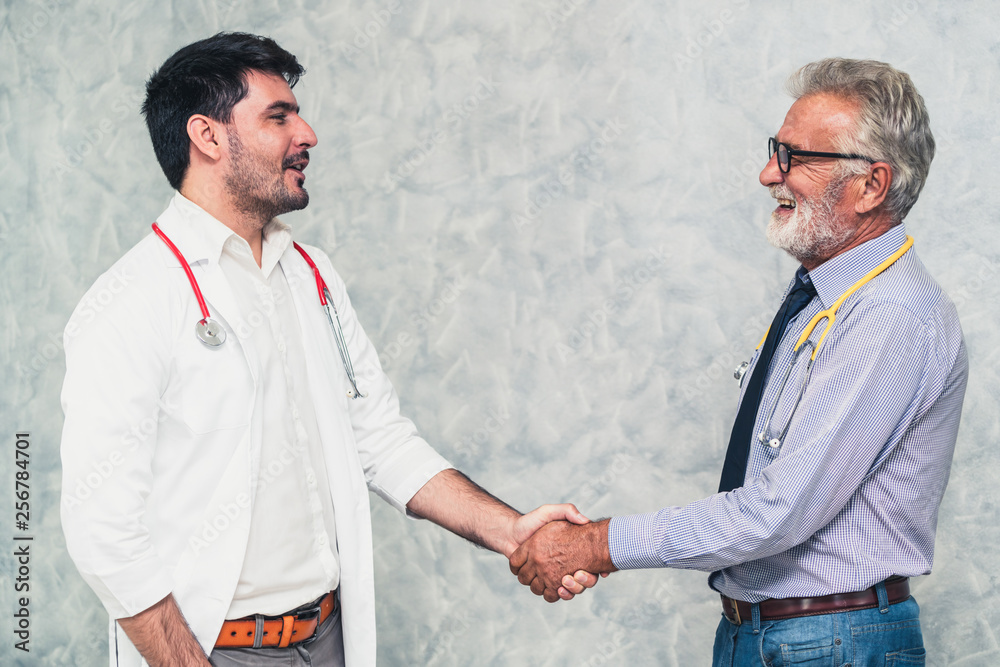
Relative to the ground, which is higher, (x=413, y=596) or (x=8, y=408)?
(x=8, y=408)

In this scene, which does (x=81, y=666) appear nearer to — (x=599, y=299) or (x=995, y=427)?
(x=599, y=299)

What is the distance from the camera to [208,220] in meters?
1.90

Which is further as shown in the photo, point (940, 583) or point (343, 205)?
point (343, 205)

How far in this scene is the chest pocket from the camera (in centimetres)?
173

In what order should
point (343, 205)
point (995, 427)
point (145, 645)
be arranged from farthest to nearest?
point (343, 205), point (995, 427), point (145, 645)

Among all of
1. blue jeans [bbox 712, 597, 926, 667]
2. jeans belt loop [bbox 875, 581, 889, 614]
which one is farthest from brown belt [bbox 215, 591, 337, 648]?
jeans belt loop [bbox 875, 581, 889, 614]

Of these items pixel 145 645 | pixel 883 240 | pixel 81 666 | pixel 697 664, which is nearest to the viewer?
pixel 145 645

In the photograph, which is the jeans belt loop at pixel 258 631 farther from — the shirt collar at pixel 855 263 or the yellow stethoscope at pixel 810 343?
the shirt collar at pixel 855 263

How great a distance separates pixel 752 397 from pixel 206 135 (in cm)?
135

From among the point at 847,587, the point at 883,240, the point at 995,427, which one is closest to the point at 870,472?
the point at 847,587

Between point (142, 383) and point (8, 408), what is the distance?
7.81 feet

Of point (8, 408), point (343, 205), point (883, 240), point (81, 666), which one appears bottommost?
point (81, 666)

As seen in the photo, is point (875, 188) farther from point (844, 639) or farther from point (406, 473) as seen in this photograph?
point (406, 473)

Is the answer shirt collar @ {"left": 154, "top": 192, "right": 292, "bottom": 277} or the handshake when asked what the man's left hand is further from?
shirt collar @ {"left": 154, "top": 192, "right": 292, "bottom": 277}
